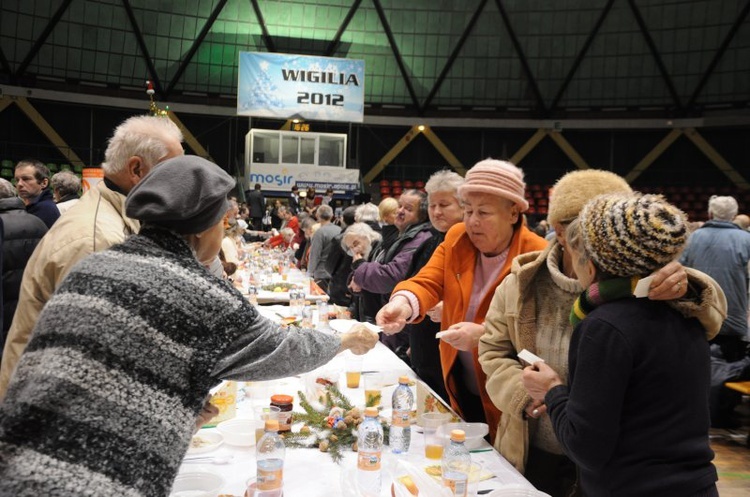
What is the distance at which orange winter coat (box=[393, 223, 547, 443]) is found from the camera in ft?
8.27

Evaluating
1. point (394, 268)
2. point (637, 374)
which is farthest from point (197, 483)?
point (394, 268)

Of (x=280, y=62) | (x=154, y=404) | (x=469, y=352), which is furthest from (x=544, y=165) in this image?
(x=154, y=404)

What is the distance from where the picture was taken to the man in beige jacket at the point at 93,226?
2035mm

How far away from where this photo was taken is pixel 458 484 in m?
1.65

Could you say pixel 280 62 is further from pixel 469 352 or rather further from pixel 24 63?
pixel 469 352

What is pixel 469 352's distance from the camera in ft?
8.12

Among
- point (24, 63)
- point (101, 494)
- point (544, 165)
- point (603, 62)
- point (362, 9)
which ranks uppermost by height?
point (362, 9)

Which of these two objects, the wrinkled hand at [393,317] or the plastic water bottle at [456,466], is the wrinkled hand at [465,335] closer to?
the wrinkled hand at [393,317]

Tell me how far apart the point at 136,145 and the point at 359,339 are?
3.68ft

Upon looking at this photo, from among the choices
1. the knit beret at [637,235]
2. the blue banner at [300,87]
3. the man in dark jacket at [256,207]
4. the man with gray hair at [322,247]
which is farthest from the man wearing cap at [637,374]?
the blue banner at [300,87]

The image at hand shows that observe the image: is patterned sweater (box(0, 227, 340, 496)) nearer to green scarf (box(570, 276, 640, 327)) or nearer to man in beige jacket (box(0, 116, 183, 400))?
man in beige jacket (box(0, 116, 183, 400))

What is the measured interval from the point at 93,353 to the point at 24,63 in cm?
1914

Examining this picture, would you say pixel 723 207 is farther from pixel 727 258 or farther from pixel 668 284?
pixel 668 284

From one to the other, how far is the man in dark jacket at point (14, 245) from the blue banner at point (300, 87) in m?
13.8
